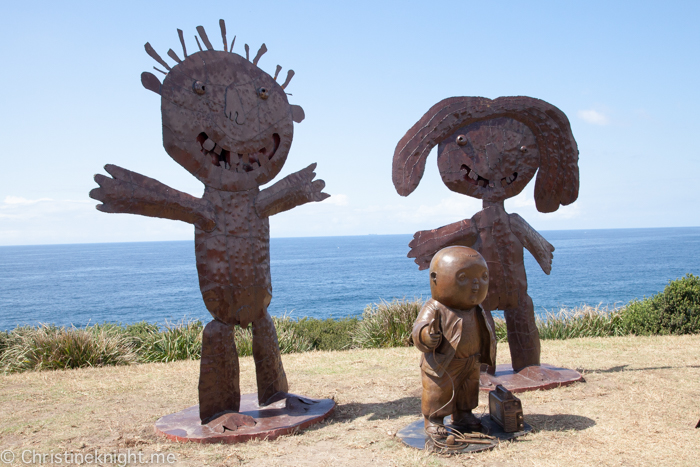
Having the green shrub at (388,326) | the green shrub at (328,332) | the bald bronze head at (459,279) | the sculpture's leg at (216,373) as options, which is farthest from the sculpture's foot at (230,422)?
the green shrub at (328,332)

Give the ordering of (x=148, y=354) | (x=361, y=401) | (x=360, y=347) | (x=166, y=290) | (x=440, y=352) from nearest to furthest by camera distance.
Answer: (x=440, y=352)
(x=361, y=401)
(x=148, y=354)
(x=360, y=347)
(x=166, y=290)

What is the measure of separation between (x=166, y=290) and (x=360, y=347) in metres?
35.1

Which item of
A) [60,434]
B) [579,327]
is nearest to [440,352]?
[60,434]

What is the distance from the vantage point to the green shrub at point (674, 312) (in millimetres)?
8383

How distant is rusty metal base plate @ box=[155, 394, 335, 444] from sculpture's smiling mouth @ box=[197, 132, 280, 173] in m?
2.11

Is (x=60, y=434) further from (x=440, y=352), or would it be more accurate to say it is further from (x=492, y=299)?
(x=492, y=299)

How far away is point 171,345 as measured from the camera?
843 centimetres

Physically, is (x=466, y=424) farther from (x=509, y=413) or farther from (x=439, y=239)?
(x=439, y=239)

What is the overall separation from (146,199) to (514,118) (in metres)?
3.80

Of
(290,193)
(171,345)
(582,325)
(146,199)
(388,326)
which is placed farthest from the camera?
(582,325)

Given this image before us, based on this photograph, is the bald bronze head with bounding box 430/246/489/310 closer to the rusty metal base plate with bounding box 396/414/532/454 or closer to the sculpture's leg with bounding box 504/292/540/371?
the rusty metal base plate with bounding box 396/414/532/454

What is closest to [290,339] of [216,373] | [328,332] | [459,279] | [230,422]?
[328,332]

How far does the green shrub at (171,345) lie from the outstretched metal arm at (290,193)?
14.1ft

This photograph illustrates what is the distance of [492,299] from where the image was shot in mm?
5379
